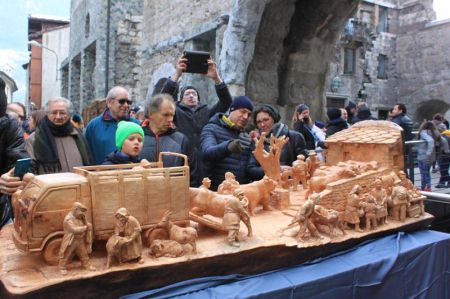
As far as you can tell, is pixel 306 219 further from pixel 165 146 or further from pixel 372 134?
pixel 372 134

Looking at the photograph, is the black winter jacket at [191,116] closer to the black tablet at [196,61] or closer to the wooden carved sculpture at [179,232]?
the black tablet at [196,61]

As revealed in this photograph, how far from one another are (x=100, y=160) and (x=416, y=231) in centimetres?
233

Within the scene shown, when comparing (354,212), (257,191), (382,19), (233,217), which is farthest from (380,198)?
(382,19)

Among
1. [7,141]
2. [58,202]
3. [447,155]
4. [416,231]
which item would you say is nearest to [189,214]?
[58,202]

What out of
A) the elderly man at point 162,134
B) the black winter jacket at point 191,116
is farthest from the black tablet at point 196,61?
the elderly man at point 162,134

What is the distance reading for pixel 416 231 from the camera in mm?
2727

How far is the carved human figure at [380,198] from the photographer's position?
8.27ft

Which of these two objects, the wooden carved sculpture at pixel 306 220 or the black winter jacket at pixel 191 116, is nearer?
the wooden carved sculpture at pixel 306 220

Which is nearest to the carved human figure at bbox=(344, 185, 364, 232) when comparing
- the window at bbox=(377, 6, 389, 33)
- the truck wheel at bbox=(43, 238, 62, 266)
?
the truck wheel at bbox=(43, 238, 62, 266)

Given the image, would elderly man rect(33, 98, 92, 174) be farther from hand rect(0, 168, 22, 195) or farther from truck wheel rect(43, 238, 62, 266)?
truck wheel rect(43, 238, 62, 266)

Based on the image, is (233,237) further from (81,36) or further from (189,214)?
(81,36)

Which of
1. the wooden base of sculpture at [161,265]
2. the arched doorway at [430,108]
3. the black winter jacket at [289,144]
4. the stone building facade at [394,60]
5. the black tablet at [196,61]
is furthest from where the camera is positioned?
the arched doorway at [430,108]

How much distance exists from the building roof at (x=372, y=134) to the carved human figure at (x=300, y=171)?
41cm

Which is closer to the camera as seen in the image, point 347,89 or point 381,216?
point 381,216
